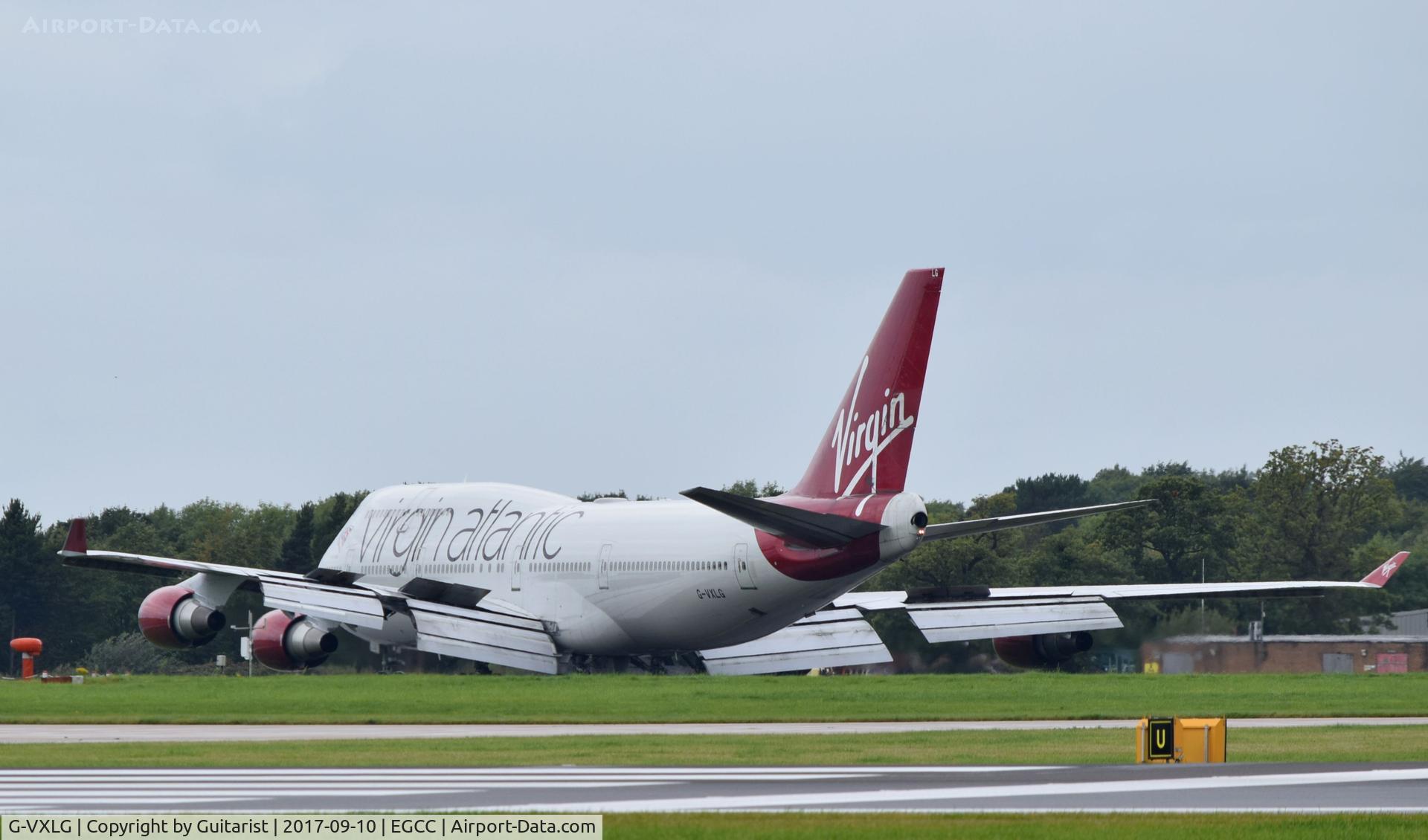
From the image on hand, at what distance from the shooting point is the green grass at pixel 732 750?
26719 mm

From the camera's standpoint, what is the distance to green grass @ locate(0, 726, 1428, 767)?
87.7ft

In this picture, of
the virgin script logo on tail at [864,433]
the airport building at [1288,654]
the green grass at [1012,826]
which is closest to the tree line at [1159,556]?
the airport building at [1288,654]

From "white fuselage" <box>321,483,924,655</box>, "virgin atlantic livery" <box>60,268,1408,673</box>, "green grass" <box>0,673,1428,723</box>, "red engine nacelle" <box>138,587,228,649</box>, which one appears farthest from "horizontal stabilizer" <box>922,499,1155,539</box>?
"red engine nacelle" <box>138,587,228,649</box>

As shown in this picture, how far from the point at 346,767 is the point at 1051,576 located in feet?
190

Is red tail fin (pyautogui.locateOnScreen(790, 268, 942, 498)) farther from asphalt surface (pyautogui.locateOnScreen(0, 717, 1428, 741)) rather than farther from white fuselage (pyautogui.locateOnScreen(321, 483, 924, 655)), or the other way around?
asphalt surface (pyautogui.locateOnScreen(0, 717, 1428, 741))

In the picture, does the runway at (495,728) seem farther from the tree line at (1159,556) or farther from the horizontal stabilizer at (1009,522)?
the tree line at (1159,556)

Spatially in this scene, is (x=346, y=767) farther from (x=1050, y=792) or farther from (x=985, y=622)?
(x=985, y=622)

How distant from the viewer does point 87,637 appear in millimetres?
98188

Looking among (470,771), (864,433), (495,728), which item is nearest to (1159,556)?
(864,433)

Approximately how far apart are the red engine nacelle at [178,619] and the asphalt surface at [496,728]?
1862 centimetres

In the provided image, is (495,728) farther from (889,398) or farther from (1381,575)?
(1381,575)

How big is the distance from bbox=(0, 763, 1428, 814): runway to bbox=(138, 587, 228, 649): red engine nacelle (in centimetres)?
3038

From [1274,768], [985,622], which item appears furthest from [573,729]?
[985,622]

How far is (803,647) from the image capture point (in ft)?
178
